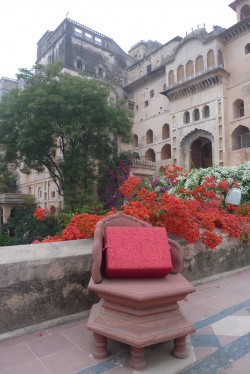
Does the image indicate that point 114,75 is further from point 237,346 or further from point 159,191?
point 237,346

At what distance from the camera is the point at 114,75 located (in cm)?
2866

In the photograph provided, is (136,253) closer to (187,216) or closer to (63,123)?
(187,216)

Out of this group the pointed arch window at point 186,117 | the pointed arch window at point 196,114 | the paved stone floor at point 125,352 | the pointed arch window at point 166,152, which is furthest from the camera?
the pointed arch window at point 166,152

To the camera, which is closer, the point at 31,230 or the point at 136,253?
the point at 136,253

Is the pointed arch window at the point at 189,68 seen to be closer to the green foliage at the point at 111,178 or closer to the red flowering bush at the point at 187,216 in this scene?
the green foliage at the point at 111,178

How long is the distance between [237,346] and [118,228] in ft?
4.32

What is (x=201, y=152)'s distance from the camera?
24125 millimetres

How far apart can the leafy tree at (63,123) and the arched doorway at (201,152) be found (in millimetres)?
8200

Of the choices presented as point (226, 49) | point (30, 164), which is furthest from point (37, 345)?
point (226, 49)

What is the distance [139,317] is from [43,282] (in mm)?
1070

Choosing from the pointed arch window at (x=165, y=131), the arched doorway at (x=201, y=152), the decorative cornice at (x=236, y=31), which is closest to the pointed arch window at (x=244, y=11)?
the decorative cornice at (x=236, y=31)

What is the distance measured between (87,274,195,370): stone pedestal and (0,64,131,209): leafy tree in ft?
40.2

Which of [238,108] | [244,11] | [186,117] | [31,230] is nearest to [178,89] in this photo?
[186,117]

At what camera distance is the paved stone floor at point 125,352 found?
1.96 metres
